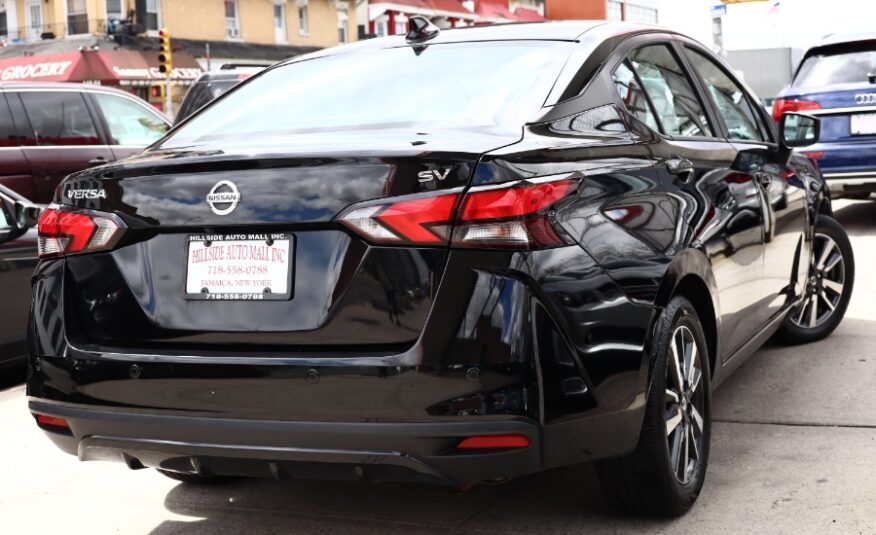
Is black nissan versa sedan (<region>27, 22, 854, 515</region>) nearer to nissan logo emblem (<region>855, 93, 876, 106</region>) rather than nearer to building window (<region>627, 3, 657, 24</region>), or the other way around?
nissan logo emblem (<region>855, 93, 876, 106</region>)

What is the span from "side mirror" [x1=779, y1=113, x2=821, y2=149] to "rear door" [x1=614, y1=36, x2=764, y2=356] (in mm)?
818

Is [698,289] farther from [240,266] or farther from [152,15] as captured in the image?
[152,15]

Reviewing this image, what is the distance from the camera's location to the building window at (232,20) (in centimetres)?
4300

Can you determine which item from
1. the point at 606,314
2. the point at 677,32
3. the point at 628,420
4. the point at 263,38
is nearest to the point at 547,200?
the point at 606,314

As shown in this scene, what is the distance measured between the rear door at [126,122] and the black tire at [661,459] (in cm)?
911

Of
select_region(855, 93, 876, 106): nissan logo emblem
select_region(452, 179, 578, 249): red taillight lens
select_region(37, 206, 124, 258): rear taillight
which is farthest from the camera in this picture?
select_region(855, 93, 876, 106): nissan logo emblem

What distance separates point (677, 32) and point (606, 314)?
196cm

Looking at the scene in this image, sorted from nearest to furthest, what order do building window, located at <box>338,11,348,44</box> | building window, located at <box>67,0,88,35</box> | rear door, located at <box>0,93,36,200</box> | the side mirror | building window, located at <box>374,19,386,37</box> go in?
the side mirror, rear door, located at <box>0,93,36,200</box>, building window, located at <box>67,0,88,35</box>, building window, located at <box>338,11,348,44</box>, building window, located at <box>374,19,386,37</box>

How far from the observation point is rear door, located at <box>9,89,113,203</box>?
11523mm

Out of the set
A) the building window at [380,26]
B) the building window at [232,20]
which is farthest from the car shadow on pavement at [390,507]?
the building window at [380,26]

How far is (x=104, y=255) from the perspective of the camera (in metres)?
3.37

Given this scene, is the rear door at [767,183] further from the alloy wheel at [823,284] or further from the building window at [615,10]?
the building window at [615,10]

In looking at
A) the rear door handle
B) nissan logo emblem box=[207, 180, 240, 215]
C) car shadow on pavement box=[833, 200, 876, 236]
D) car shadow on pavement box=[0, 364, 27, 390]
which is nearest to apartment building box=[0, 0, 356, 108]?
car shadow on pavement box=[833, 200, 876, 236]

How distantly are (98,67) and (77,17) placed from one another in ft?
9.92
